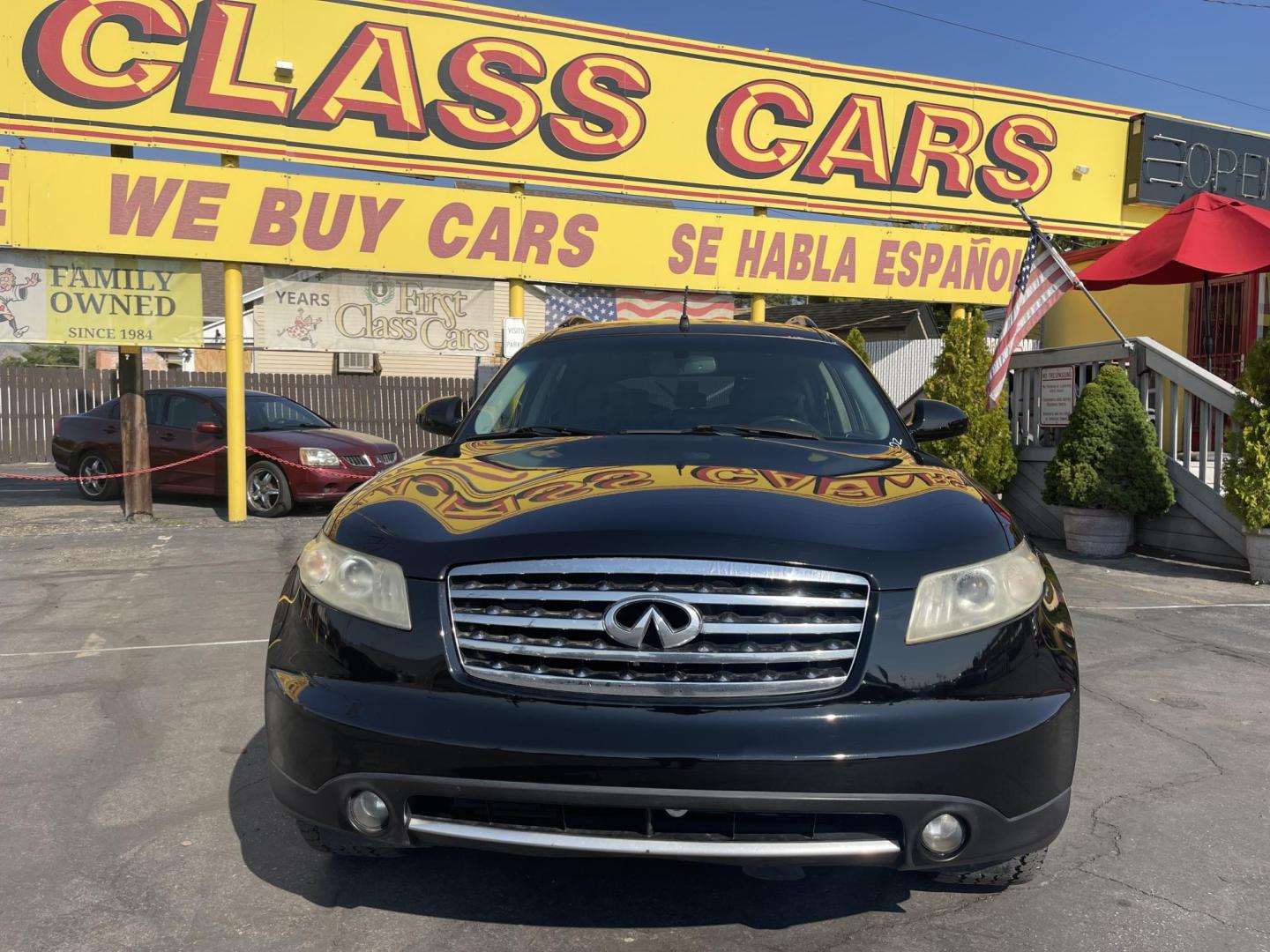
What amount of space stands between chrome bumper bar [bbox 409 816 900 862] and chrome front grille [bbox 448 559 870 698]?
0.31 meters

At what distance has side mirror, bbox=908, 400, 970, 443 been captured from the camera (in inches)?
155

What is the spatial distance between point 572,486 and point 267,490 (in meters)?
9.43

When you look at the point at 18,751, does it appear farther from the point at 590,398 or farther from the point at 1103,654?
the point at 1103,654

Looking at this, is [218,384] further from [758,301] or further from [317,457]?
[758,301]

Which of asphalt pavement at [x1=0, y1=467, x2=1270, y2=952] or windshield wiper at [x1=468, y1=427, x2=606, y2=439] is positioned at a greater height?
windshield wiper at [x1=468, y1=427, x2=606, y2=439]

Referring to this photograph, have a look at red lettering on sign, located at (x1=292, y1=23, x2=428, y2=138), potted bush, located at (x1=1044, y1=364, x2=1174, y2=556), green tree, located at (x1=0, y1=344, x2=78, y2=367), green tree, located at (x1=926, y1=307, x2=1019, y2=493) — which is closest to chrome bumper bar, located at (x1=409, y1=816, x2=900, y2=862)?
potted bush, located at (x1=1044, y1=364, x2=1174, y2=556)

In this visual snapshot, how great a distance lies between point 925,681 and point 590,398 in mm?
1934

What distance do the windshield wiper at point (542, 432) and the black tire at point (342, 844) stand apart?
1426mm

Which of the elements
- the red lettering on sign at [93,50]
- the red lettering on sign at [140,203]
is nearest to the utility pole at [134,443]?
the red lettering on sign at [140,203]

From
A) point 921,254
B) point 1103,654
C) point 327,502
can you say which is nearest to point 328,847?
point 1103,654

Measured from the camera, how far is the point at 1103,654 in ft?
17.9

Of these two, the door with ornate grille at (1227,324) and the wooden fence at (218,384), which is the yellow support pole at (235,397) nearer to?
the wooden fence at (218,384)

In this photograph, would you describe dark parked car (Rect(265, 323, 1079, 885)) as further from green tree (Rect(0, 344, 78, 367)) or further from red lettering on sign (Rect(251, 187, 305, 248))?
green tree (Rect(0, 344, 78, 367))

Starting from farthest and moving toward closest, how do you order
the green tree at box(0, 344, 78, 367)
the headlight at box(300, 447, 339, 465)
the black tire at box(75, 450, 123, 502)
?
the green tree at box(0, 344, 78, 367)
the black tire at box(75, 450, 123, 502)
the headlight at box(300, 447, 339, 465)
